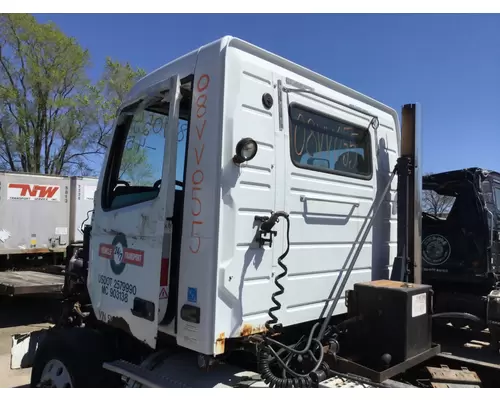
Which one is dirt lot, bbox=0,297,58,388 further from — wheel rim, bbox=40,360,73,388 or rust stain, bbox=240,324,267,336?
rust stain, bbox=240,324,267,336

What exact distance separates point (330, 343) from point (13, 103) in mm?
19760

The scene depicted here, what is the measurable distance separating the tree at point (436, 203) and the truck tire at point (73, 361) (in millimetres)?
5502

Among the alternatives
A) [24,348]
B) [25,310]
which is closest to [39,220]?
[25,310]

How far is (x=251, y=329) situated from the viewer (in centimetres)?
291

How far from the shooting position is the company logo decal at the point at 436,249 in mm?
6645

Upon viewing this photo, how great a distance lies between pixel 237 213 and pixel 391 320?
1283 mm

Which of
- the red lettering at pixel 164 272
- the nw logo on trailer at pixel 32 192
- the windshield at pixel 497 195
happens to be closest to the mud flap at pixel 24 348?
the red lettering at pixel 164 272

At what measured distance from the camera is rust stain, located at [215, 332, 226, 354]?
8.84ft

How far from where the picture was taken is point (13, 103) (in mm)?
19000

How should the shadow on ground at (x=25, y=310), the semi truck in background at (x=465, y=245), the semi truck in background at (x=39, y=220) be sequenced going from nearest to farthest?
the semi truck in background at (x=465, y=245)
the shadow on ground at (x=25, y=310)
the semi truck in background at (x=39, y=220)

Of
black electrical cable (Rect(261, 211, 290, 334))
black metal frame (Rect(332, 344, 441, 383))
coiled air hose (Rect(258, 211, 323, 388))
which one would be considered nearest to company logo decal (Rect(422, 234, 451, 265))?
black metal frame (Rect(332, 344, 441, 383))

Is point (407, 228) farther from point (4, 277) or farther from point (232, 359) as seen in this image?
point (4, 277)

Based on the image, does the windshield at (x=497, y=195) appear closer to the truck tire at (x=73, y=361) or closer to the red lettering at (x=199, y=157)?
the red lettering at (x=199, y=157)

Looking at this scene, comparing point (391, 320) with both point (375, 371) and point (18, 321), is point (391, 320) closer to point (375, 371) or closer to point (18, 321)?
point (375, 371)
